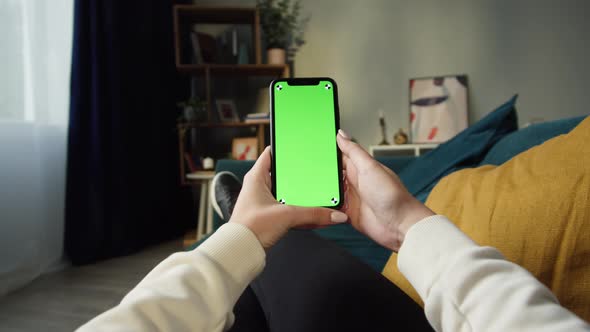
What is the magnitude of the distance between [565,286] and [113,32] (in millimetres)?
2404

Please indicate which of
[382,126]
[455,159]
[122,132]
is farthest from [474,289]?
[382,126]

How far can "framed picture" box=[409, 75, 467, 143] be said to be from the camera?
9.12 ft

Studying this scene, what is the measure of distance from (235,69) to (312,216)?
7.61 feet

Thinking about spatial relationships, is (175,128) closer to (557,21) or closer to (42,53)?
(42,53)

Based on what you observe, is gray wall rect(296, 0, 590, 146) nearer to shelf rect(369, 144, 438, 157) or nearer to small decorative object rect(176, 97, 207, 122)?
shelf rect(369, 144, 438, 157)

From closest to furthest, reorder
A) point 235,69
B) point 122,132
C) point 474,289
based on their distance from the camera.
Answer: point 474,289
point 122,132
point 235,69

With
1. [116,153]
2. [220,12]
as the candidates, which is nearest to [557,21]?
[220,12]

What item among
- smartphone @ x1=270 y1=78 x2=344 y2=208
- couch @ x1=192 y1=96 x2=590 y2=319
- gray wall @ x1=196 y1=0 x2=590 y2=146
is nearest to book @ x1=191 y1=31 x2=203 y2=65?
gray wall @ x1=196 y1=0 x2=590 y2=146

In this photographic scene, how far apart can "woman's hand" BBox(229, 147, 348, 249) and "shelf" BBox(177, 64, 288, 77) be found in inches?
84.3

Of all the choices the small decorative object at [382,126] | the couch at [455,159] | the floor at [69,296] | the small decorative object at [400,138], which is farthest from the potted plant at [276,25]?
the couch at [455,159]

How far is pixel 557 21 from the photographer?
271 cm

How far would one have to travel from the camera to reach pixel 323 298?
1.36ft

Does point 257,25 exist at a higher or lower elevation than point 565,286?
higher

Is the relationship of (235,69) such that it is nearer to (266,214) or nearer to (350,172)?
(350,172)
